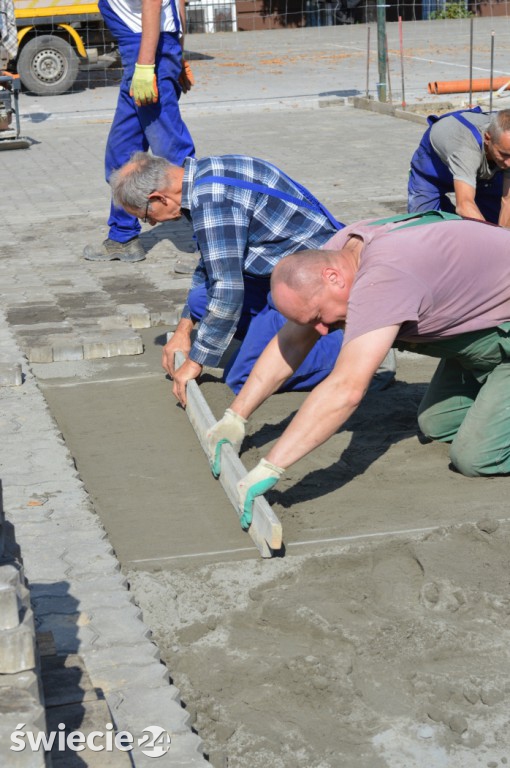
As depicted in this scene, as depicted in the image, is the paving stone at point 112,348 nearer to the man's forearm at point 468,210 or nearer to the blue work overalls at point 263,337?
the blue work overalls at point 263,337

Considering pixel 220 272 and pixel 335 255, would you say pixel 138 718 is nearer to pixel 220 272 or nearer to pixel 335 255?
pixel 335 255

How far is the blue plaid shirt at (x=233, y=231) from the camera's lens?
15.7 ft

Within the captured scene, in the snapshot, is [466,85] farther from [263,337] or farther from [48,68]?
[263,337]

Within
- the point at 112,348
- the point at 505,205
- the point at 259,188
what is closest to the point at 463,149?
the point at 505,205

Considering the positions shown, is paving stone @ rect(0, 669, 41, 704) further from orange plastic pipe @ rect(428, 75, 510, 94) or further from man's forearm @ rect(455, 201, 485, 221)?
orange plastic pipe @ rect(428, 75, 510, 94)

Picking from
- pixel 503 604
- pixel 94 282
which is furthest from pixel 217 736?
pixel 94 282

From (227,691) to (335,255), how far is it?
1.61 meters

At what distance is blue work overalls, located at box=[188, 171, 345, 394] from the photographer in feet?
17.1

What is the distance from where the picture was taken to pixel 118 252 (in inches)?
316

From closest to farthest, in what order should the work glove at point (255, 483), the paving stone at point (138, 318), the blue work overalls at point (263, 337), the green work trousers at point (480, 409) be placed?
the work glove at point (255, 483) → the green work trousers at point (480, 409) → the blue work overalls at point (263, 337) → the paving stone at point (138, 318)

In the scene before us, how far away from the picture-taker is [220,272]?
15.8 feet

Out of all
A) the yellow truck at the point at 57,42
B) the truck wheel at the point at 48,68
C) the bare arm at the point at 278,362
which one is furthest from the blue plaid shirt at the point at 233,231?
the truck wheel at the point at 48,68

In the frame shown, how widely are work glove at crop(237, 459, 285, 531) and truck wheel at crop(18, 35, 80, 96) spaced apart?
48.5ft

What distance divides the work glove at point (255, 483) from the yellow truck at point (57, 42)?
1433cm
